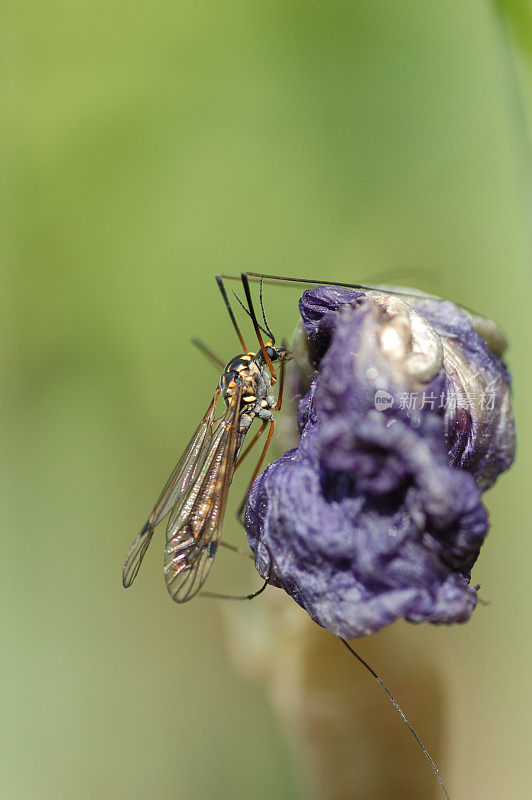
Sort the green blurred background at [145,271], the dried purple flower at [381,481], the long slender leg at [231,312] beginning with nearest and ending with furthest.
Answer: the dried purple flower at [381,481]
the long slender leg at [231,312]
the green blurred background at [145,271]

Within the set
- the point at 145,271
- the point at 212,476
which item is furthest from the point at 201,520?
the point at 145,271

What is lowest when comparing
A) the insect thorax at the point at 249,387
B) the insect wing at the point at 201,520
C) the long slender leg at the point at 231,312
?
the insect wing at the point at 201,520

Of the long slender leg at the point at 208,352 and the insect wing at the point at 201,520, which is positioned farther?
the long slender leg at the point at 208,352

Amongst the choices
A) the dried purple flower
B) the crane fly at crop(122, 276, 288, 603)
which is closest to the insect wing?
the crane fly at crop(122, 276, 288, 603)

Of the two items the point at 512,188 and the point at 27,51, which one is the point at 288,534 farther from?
the point at 27,51

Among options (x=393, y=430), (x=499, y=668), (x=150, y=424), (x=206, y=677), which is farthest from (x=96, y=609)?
(x=393, y=430)

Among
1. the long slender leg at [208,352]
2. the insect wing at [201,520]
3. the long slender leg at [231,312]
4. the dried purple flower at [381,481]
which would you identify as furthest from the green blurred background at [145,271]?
the dried purple flower at [381,481]

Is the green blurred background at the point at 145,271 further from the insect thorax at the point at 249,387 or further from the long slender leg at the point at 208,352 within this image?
the insect thorax at the point at 249,387
